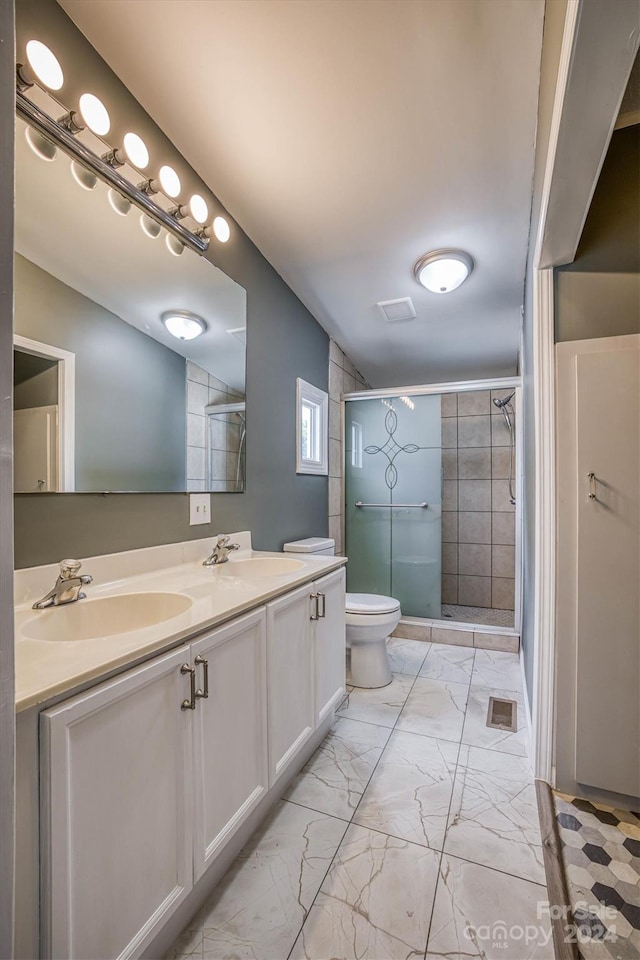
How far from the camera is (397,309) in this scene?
2727 millimetres

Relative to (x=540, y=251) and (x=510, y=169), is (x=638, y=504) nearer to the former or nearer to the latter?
(x=540, y=251)

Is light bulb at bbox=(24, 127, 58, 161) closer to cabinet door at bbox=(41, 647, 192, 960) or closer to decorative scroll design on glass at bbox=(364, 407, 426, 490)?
cabinet door at bbox=(41, 647, 192, 960)

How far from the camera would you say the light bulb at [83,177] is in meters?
1.22

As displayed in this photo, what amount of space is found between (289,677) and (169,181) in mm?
1846

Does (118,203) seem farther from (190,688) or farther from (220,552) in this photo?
(190,688)

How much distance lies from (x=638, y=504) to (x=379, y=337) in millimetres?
2208

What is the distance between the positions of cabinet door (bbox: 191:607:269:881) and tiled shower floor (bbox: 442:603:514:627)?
2.44 meters

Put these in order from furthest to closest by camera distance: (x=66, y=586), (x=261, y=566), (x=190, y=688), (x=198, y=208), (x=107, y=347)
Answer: (x=261, y=566) < (x=198, y=208) < (x=107, y=347) < (x=66, y=586) < (x=190, y=688)

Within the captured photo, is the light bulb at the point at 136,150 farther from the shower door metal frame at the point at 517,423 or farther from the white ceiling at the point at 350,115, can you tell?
the shower door metal frame at the point at 517,423

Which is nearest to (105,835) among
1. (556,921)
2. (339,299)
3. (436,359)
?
(556,921)

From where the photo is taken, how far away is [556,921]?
104 centimetres

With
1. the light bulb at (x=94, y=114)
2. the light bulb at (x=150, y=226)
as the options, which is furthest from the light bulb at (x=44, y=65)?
the light bulb at (x=150, y=226)

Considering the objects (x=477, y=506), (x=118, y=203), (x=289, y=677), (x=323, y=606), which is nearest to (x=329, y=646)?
(x=323, y=606)

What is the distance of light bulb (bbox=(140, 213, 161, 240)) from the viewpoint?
147 centimetres
